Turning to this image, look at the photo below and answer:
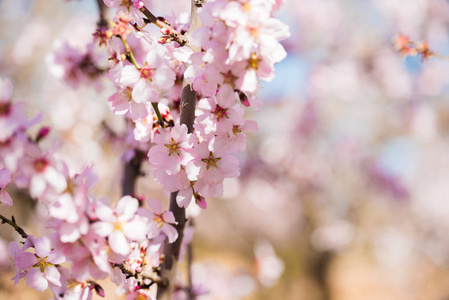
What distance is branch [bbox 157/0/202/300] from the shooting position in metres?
0.81

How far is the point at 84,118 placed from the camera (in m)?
3.04

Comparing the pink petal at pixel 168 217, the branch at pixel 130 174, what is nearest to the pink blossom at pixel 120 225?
the pink petal at pixel 168 217

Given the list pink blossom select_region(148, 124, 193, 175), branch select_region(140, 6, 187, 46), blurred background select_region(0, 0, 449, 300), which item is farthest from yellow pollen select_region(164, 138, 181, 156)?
blurred background select_region(0, 0, 449, 300)

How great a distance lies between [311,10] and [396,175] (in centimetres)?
249

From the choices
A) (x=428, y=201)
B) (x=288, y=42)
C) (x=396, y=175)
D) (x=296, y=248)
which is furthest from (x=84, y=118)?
(x=428, y=201)

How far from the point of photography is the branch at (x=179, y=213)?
2.66ft

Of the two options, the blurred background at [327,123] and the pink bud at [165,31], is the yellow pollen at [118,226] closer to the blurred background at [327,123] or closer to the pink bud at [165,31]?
the pink bud at [165,31]

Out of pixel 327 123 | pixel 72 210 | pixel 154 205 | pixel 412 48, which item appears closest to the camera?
pixel 72 210

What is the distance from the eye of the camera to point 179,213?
869mm

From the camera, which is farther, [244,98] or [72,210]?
[244,98]

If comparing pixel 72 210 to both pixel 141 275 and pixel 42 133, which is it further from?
pixel 141 275

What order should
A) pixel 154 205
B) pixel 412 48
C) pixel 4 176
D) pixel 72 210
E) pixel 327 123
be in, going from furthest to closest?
pixel 327 123
pixel 412 48
pixel 154 205
pixel 4 176
pixel 72 210

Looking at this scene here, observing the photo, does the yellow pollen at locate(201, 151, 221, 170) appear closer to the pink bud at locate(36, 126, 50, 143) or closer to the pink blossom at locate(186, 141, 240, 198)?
the pink blossom at locate(186, 141, 240, 198)

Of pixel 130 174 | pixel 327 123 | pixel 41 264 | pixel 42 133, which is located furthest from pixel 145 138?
pixel 327 123
